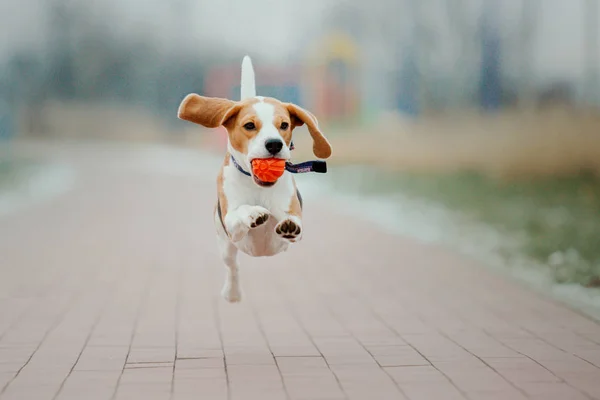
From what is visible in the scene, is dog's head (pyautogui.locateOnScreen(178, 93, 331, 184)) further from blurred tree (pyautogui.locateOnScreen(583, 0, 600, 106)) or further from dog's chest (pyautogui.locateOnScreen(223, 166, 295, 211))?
blurred tree (pyautogui.locateOnScreen(583, 0, 600, 106))

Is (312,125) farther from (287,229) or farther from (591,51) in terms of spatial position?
(591,51)

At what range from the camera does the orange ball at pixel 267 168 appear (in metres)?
3.25

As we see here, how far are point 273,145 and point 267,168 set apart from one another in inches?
3.5

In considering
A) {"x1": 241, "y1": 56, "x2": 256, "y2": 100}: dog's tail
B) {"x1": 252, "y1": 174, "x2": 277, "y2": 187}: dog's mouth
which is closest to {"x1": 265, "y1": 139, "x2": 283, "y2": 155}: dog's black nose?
{"x1": 252, "y1": 174, "x2": 277, "y2": 187}: dog's mouth

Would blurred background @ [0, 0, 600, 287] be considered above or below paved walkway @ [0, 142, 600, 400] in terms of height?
above

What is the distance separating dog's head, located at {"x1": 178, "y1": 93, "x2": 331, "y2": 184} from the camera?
3.26 m

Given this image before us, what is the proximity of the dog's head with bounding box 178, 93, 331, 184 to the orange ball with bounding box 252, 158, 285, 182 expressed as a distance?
0.7 inches

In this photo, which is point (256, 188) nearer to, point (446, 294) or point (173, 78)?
point (446, 294)

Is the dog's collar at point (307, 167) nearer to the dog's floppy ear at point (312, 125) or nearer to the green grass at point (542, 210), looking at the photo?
the dog's floppy ear at point (312, 125)

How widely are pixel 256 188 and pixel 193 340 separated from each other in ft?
4.08

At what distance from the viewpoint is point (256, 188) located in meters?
3.50

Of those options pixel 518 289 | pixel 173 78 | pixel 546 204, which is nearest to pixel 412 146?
pixel 546 204

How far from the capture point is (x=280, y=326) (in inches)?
190

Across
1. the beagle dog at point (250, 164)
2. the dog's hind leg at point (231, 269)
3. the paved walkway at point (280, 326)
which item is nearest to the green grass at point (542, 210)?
the paved walkway at point (280, 326)
